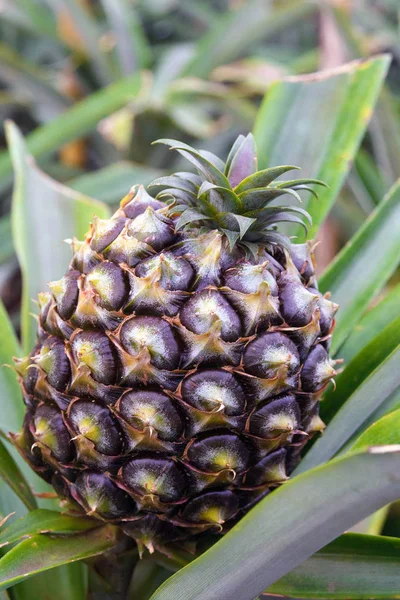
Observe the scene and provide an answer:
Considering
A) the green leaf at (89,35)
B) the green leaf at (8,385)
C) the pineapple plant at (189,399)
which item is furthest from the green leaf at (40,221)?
the green leaf at (89,35)

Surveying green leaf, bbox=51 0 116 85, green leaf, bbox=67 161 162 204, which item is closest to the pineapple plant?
green leaf, bbox=67 161 162 204

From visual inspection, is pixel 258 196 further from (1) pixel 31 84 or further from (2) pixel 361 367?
(1) pixel 31 84

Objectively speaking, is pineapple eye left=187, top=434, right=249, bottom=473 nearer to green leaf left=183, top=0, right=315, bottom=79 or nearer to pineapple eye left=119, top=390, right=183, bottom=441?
pineapple eye left=119, top=390, right=183, bottom=441

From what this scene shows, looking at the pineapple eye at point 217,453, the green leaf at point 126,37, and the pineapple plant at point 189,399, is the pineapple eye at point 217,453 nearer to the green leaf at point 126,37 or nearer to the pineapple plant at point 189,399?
the pineapple plant at point 189,399

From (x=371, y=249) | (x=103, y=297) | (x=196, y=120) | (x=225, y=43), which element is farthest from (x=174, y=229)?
(x=225, y=43)

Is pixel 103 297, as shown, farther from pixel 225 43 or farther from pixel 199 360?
pixel 225 43
